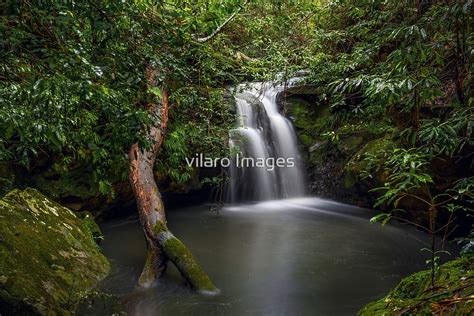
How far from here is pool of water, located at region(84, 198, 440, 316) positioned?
4.39 meters

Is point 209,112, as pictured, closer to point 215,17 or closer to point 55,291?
point 215,17

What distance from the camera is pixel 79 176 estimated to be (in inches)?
280

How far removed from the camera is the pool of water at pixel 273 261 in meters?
4.39

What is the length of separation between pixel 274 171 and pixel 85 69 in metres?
8.99

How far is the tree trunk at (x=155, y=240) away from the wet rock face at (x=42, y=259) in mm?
699

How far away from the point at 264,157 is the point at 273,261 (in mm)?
5279

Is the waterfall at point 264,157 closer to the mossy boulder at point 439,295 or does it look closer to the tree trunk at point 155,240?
the tree trunk at point 155,240

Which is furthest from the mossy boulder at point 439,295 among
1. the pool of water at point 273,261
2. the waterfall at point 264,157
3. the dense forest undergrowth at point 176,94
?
the waterfall at point 264,157

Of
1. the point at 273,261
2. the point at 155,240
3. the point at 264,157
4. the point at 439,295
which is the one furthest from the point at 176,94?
the point at 264,157

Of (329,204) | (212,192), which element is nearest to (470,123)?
(329,204)

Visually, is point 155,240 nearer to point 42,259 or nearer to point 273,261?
point 42,259

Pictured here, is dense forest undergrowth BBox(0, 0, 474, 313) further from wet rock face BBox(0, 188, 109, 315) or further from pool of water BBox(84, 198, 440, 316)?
pool of water BBox(84, 198, 440, 316)

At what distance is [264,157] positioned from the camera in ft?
35.6

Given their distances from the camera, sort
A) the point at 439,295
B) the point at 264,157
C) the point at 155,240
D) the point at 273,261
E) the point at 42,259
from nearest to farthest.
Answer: the point at 439,295 → the point at 42,259 → the point at 155,240 → the point at 273,261 → the point at 264,157
